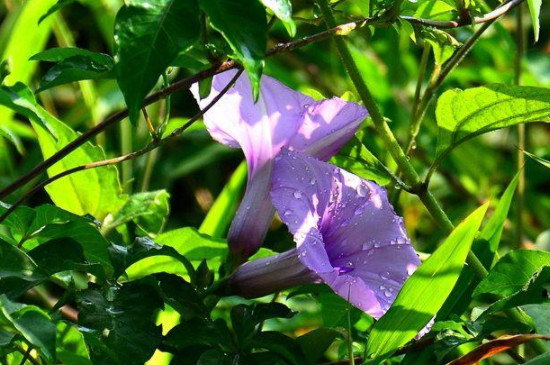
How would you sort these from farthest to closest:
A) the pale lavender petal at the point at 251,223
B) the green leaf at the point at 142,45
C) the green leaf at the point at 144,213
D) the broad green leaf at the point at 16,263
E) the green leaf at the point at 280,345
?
the green leaf at the point at 144,213
the pale lavender petal at the point at 251,223
the green leaf at the point at 280,345
the broad green leaf at the point at 16,263
the green leaf at the point at 142,45

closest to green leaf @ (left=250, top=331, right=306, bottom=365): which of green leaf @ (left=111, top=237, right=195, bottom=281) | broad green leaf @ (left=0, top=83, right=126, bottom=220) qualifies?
green leaf @ (left=111, top=237, right=195, bottom=281)

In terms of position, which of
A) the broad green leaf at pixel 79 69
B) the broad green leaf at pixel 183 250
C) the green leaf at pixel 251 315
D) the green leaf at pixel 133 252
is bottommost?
the broad green leaf at pixel 183 250

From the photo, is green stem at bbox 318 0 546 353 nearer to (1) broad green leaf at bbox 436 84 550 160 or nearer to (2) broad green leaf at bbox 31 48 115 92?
(1) broad green leaf at bbox 436 84 550 160

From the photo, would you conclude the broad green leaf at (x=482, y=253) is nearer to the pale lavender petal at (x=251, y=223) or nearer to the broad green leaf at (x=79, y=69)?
the pale lavender petal at (x=251, y=223)

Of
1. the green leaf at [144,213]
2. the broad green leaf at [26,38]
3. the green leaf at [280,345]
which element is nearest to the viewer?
→ the green leaf at [280,345]

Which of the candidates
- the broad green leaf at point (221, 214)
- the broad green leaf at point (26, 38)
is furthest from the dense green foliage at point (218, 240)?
the broad green leaf at point (26, 38)

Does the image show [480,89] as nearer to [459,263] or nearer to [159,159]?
[459,263]
